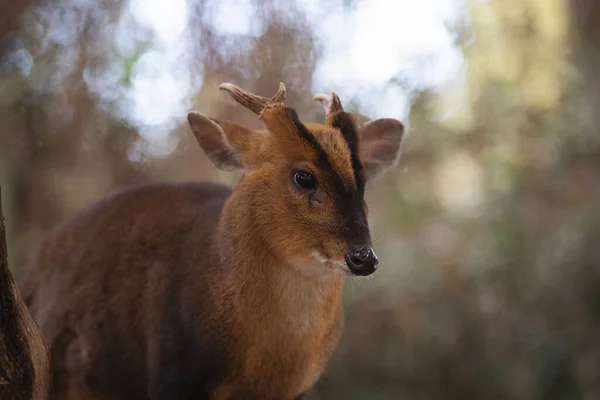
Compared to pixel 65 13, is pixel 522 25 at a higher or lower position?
lower

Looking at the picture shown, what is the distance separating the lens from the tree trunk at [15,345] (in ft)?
8.02

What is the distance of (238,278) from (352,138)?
82 centimetres

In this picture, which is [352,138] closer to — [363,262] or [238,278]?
[363,262]

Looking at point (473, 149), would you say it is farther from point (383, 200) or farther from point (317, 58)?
point (317, 58)

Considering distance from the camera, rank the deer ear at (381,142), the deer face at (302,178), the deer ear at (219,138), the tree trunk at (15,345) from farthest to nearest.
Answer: the deer ear at (381,142)
the deer ear at (219,138)
the deer face at (302,178)
the tree trunk at (15,345)

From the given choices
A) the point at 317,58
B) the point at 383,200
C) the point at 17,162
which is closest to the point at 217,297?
the point at 317,58

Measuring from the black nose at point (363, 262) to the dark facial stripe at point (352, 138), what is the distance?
1.05 ft

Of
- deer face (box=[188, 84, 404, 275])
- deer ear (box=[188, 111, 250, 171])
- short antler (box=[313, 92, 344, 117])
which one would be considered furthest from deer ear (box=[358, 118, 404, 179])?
deer ear (box=[188, 111, 250, 171])

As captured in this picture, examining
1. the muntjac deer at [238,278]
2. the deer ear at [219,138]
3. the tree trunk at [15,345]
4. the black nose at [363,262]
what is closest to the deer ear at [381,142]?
the muntjac deer at [238,278]

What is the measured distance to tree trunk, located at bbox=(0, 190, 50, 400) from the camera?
244 centimetres

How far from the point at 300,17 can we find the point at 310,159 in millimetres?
3535

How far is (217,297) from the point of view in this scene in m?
3.42

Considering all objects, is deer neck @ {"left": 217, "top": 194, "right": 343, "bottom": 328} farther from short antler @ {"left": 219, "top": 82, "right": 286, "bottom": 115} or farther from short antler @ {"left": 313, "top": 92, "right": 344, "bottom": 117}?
short antler @ {"left": 313, "top": 92, "right": 344, "bottom": 117}

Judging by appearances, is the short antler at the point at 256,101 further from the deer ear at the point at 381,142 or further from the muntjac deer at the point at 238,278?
the deer ear at the point at 381,142
